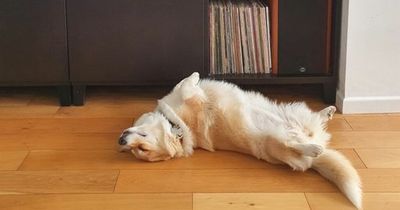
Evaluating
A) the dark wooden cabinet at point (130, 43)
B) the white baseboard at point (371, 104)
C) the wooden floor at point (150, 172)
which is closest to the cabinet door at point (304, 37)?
the dark wooden cabinet at point (130, 43)

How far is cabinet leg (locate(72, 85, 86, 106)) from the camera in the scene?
218 centimetres

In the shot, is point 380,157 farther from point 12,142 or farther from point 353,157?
point 12,142

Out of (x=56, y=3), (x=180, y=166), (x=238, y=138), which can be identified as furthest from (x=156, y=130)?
(x=56, y=3)

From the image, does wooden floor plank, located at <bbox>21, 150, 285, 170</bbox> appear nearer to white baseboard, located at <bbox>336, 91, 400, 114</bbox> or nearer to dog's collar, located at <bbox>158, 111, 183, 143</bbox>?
dog's collar, located at <bbox>158, 111, 183, 143</bbox>

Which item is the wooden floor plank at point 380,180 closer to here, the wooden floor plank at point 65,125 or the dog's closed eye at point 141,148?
the dog's closed eye at point 141,148

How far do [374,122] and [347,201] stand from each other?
2.17 feet

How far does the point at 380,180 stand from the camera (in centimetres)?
151

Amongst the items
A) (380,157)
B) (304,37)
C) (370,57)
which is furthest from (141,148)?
(370,57)

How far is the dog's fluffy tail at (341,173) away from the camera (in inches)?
54.9

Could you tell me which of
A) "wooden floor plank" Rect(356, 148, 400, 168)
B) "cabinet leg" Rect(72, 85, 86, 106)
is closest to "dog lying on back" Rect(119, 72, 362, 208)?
"wooden floor plank" Rect(356, 148, 400, 168)

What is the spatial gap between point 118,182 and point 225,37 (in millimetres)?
894

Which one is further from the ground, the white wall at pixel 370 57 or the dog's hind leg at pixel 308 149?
the white wall at pixel 370 57

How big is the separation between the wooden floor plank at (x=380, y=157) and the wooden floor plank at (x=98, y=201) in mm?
592

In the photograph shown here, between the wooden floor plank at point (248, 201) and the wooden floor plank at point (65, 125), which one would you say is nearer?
the wooden floor plank at point (248, 201)
